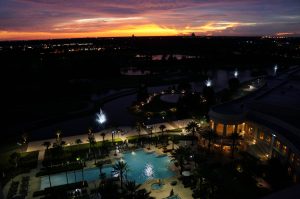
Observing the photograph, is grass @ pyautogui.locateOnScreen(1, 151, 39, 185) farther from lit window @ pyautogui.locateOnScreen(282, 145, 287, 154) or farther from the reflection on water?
lit window @ pyautogui.locateOnScreen(282, 145, 287, 154)

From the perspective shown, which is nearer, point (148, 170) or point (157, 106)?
point (148, 170)

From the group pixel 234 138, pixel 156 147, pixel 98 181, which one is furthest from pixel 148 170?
pixel 234 138

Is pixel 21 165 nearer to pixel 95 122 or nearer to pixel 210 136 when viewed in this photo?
pixel 95 122

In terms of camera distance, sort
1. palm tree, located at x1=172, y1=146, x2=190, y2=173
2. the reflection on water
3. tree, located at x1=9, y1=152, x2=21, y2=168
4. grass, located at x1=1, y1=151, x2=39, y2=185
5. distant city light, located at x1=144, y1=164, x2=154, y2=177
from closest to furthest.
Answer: palm tree, located at x1=172, y1=146, x2=190, y2=173 < grass, located at x1=1, y1=151, x2=39, y2=185 < distant city light, located at x1=144, y1=164, x2=154, y2=177 < tree, located at x1=9, y1=152, x2=21, y2=168 < the reflection on water

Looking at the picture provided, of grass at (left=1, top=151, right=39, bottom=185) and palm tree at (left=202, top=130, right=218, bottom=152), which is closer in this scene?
grass at (left=1, top=151, right=39, bottom=185)

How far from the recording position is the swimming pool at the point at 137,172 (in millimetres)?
40844

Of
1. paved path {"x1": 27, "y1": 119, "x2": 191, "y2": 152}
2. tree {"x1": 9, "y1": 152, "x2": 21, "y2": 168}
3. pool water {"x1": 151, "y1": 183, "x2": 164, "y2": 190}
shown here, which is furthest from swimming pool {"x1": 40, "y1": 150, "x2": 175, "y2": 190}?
paved path {"x1": 27, "y1": 119, "x2": 191, "y2": 152}

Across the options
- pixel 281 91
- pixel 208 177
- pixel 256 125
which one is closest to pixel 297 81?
pixel 281 91

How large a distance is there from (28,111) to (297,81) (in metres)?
81.0

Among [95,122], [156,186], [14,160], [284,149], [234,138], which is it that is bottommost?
[156,186]

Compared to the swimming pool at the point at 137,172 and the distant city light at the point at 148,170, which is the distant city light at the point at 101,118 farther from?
the distant city light at the point at 148,170

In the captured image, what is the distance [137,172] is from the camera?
43062mm

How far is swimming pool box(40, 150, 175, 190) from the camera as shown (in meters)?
40.8

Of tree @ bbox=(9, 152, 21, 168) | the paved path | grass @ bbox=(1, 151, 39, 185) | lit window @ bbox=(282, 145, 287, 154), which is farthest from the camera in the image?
the paved path
